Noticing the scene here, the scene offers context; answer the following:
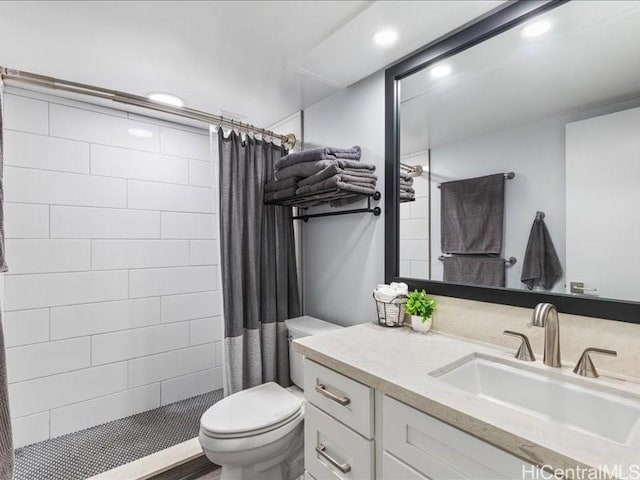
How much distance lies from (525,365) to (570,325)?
19 centimetres

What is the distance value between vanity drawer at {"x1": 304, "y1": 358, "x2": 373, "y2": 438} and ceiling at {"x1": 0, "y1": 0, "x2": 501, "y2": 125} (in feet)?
4.35

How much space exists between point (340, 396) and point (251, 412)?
1.94ft

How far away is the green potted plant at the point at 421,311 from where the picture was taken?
1.33 meters

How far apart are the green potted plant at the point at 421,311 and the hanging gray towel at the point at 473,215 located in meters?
0.23

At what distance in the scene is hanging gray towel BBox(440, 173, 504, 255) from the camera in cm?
122

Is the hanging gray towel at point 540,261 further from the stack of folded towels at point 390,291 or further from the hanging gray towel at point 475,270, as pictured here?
the stack of folded towels at point 390,291

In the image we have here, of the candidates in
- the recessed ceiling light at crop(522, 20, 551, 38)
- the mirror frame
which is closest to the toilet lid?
the mirror frame

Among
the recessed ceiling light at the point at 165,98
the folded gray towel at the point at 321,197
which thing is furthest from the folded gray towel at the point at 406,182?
the recessed ceiling light at the point at 165,98

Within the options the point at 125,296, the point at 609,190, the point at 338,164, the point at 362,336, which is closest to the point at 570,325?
the point at 609,190

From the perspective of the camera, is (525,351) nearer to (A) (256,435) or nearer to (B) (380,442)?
(B) (380,442)

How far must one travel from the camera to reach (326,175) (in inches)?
60.3

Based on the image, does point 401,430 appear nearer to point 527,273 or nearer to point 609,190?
point 527,273

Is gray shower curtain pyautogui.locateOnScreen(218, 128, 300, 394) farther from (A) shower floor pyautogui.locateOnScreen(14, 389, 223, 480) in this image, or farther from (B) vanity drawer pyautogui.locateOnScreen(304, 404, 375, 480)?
(B) vanity drawer pyautogui.locateOnScreen(304, 404, 375, 480)

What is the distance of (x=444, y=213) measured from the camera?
4.56 feet
